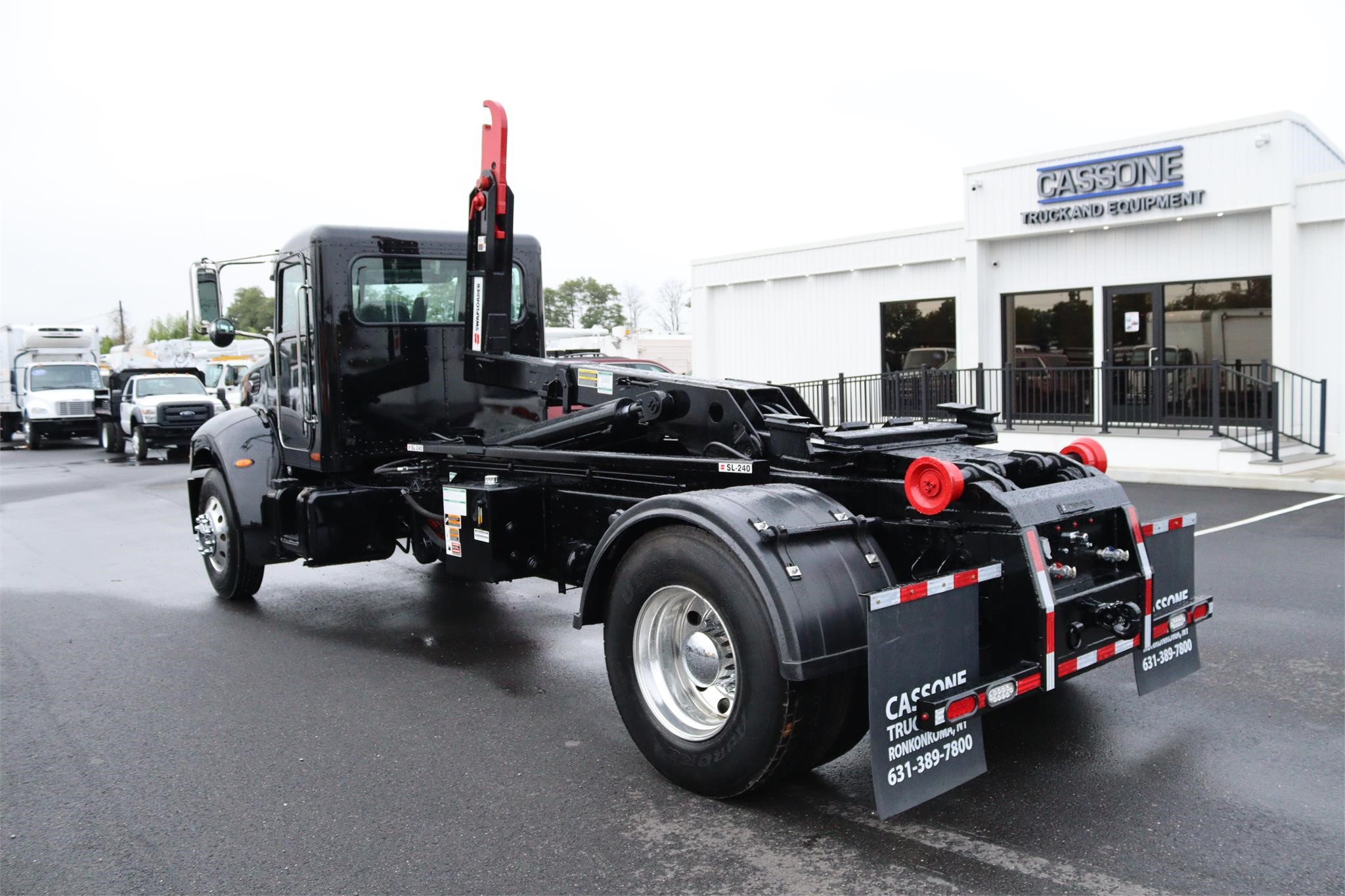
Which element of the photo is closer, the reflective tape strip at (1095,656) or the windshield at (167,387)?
the reflective tape strip at (1095,656)

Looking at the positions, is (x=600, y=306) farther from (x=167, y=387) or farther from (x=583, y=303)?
(x=167, y=387)

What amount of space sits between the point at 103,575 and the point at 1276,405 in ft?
47.5

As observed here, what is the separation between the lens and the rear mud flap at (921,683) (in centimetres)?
363

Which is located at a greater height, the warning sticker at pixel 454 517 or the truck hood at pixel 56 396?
the truck hood at pixel 56 396

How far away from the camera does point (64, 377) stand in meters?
29.0

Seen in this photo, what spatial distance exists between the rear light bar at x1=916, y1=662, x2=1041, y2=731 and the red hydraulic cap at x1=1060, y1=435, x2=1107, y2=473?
1720mm

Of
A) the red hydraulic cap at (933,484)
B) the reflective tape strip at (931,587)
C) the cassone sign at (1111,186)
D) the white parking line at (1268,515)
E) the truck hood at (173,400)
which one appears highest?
the cassone sign at (1111,186)

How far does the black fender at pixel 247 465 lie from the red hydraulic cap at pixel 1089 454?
5.51 m

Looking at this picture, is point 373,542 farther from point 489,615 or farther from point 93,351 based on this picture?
point 93,351

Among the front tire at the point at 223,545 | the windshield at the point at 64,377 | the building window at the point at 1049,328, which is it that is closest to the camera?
the front tire at the point at 223,545

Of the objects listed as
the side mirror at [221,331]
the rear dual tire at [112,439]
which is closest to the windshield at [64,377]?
the rear dual tire at [112,439]

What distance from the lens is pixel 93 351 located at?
30516 mm

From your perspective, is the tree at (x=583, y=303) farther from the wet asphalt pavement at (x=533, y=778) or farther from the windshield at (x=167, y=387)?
the wet asphalt pavement at (x=533, y=778)

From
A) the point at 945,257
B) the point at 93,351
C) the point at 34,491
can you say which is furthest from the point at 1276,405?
the point at 93,351
